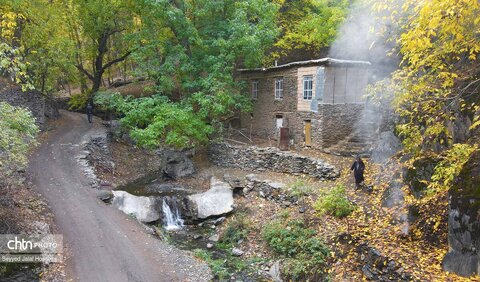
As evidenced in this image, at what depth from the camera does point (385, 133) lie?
1599 centimetres

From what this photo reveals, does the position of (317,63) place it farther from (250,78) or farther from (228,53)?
(250,78)

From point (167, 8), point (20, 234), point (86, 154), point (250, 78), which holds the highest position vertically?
point (167, 8)

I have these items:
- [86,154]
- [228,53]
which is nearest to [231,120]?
[228,53]

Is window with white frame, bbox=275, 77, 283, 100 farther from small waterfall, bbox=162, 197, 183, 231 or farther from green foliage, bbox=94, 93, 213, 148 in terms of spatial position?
small waterfall, bbox=162, 197, 183, 231

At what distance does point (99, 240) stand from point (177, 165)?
8.09 m

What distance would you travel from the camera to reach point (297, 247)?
1211cm

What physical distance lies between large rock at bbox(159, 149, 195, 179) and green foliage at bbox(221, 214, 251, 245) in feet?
18.4

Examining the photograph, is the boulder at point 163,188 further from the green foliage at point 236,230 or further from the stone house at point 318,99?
the stone house at point 318,99

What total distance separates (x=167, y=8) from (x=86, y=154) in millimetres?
8976

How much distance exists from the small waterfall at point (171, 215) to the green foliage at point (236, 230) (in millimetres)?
2356

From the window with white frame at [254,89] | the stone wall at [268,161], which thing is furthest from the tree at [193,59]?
the window with white frame at [254,89]

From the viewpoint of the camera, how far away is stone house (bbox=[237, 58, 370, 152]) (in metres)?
18.8

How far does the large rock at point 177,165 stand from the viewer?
63.0 feet

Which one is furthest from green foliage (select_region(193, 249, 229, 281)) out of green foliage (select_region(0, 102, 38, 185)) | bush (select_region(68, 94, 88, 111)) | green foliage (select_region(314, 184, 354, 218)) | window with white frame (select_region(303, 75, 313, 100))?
bush (select_region(68, 94, 88, 111))
